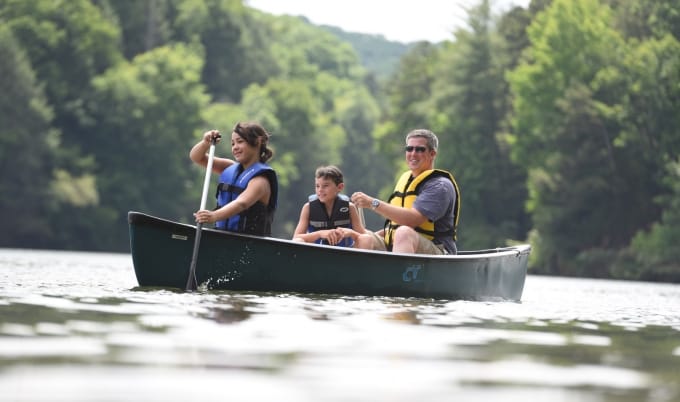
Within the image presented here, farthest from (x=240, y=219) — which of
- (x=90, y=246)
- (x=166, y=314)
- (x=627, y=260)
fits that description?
(x=90, y=246)

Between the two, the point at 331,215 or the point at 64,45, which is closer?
the point at 331,215

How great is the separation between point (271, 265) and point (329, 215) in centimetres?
Result: 144

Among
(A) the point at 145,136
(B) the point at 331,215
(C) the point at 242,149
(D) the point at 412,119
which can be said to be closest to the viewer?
(C) the point at 242,149

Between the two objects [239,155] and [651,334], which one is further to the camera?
[239,155]

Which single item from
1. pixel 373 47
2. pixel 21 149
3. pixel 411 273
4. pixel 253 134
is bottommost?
pixel 411 273

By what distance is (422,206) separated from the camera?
381 inches

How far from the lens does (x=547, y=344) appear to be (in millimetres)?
6117

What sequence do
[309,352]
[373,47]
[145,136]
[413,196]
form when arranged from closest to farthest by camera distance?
1. [309,352]
2. [413,196]
3. [145,136]
4. [373,47]

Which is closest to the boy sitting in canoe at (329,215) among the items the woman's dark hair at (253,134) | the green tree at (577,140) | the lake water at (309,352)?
the woman's dark hair at (253,134)

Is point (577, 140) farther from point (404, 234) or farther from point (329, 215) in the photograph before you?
point (404, 234)

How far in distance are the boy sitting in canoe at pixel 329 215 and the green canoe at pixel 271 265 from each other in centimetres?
76

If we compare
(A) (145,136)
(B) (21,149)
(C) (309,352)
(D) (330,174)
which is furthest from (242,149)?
(A) (145,136)

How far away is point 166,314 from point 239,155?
2.72 meters

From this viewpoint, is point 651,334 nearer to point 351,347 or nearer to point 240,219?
point 351,347
